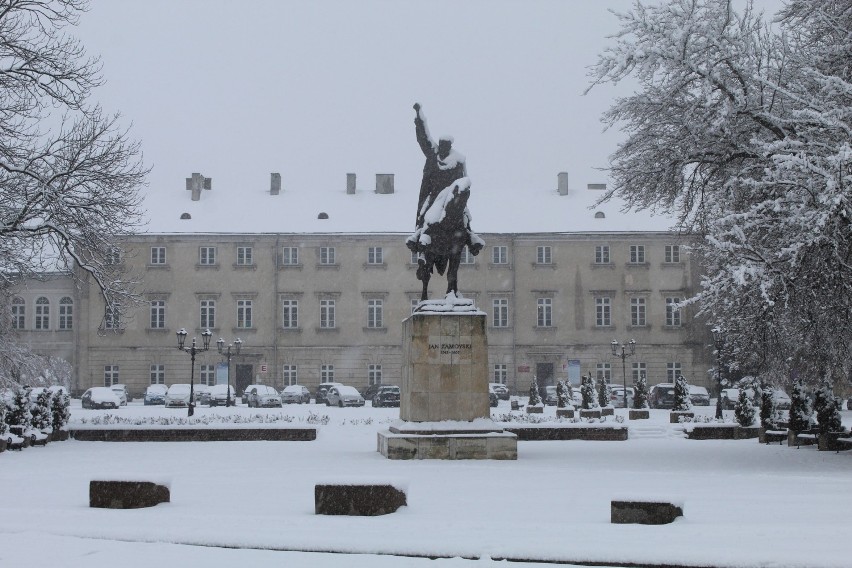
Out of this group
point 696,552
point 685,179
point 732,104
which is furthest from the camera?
point 685,179

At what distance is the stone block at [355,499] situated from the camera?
985 cm

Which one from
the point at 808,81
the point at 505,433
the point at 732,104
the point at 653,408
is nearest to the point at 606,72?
the point at 732,104

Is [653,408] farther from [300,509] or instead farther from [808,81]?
[300,509]

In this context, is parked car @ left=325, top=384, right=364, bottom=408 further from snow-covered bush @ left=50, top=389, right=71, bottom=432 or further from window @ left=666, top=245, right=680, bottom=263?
snow-covered bush @ left=50, top=389, right=71, bottom=432

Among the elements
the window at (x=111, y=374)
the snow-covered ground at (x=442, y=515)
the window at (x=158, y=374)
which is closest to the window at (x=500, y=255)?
the window at (x=158, y=374)

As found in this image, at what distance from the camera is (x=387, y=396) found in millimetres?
47781

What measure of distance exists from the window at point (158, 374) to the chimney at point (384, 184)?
641 inches

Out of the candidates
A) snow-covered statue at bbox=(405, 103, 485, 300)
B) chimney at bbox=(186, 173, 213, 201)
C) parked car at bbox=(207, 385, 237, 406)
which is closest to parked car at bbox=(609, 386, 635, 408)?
parked car at bbox=(207, 385, 237, 406)

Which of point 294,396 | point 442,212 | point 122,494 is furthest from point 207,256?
point 122,494

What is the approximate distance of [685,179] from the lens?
1988cm

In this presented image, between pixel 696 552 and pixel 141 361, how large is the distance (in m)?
54.7

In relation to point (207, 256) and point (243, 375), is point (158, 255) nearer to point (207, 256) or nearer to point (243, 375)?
point (207, 256)

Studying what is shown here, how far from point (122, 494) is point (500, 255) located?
50549mm

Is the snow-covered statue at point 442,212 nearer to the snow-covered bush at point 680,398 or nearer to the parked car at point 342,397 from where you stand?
the snow-covered bush at point 680,398
